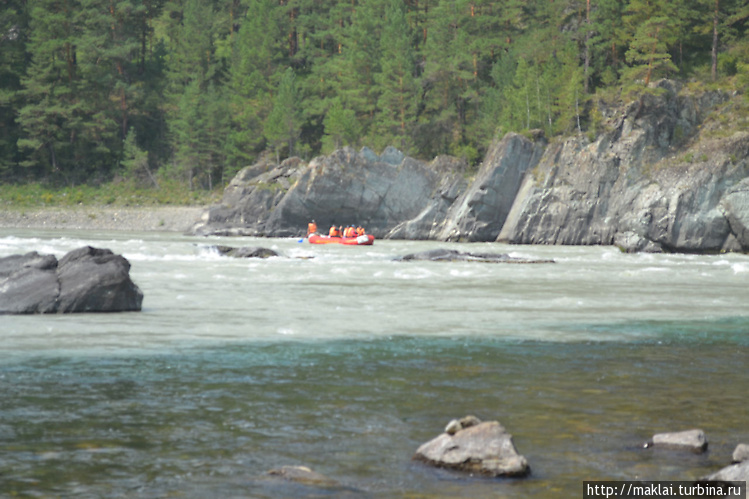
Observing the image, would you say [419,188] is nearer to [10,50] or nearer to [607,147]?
[607,147]

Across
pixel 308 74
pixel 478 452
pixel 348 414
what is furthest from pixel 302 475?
pixel 308 74

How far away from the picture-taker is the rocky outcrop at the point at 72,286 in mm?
16781

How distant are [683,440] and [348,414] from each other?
3393 millimetres

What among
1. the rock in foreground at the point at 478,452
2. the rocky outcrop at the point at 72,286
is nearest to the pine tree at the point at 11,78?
the rocky outcrop at the point at 72,286

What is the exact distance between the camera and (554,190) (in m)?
57.1

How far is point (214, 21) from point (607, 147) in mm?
55352

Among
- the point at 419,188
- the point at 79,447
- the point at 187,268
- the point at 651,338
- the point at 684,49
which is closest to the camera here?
the point at 79,447

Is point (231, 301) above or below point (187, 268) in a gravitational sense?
above

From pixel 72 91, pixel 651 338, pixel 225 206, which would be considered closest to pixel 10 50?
pixel 72 91

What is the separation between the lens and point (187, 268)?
29594 millimetres

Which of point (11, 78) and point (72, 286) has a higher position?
point (72, 286)

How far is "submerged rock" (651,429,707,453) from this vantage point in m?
7.35

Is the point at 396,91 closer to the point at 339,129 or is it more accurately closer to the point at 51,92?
the point at 339,129

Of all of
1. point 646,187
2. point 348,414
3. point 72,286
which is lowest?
point 646,187
